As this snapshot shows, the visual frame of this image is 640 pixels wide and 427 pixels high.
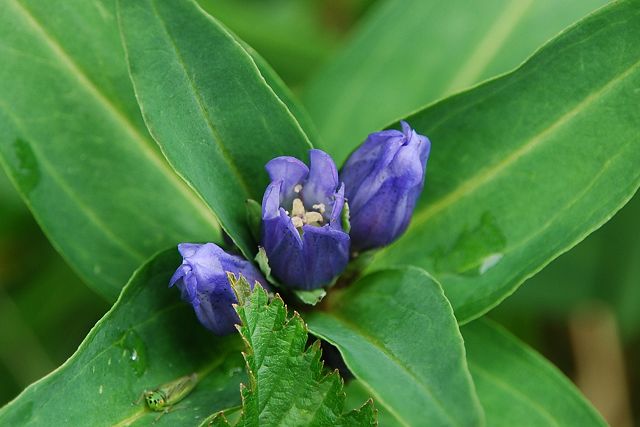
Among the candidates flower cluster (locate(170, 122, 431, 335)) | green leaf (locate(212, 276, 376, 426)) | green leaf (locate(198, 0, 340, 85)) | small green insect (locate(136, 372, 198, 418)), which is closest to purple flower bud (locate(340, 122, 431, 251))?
flower cluster (locate(170, 122, 431, 335))

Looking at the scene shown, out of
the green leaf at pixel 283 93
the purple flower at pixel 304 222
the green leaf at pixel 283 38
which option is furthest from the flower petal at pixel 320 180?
the green leaf at pixel 283 38

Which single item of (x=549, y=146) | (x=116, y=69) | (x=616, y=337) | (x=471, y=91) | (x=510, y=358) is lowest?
(x=616, y=337)

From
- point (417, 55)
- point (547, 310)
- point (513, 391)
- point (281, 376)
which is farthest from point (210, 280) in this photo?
point (547, 310)

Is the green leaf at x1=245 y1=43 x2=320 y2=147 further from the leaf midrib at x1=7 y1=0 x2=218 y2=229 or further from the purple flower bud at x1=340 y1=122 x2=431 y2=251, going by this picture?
the leaf midrib at x1=7 y1=0 x2=218 y2=229

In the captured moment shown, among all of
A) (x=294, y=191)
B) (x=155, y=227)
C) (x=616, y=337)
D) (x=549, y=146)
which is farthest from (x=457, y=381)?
(x=616, y=337)

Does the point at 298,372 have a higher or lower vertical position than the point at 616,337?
higher

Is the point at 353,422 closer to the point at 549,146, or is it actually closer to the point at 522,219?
the point at 522,219
